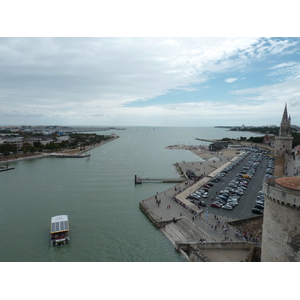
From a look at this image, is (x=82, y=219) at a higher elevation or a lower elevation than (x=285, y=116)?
lower

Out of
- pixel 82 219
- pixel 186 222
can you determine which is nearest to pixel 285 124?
pixel 186 222

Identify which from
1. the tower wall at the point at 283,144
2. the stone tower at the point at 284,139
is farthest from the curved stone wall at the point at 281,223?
the tower wall at the point at 283,144

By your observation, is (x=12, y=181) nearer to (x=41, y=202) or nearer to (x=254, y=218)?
(x=41, y=202)

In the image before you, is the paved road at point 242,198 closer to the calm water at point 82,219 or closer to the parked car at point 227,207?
the parked car at point 227,207

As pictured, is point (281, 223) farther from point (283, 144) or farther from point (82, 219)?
point (283, 144)

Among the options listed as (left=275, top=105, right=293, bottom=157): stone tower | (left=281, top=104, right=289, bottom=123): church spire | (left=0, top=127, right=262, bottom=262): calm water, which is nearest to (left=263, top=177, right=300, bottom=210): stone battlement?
(left=0, top=127, right=262, bottom=262): calm water

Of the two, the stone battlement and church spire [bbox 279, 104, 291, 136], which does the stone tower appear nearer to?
church spire [bbox 279, 104, 291, 136]
